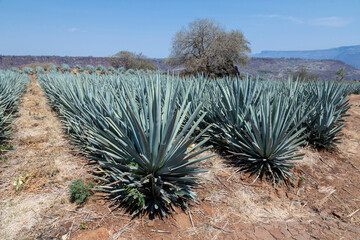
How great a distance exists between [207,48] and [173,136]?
84.8ft

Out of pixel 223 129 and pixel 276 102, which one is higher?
pixel 276 102

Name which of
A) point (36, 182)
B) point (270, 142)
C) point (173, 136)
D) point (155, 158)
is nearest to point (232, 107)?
point (270, 142)

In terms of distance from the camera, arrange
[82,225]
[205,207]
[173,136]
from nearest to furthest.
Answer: [82,225] → [173,136] → [205,207]

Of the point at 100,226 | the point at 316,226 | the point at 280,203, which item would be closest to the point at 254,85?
the point at 280,203

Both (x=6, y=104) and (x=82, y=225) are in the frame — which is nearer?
(x=82, y=225)

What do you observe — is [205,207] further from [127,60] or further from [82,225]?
[127,60]

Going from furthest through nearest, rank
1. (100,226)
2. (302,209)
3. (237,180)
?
(237,180) < (302,209) < (100,226)

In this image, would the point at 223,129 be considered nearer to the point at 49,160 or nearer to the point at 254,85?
the point at 254,85

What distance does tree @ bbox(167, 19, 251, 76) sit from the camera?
2553 centimetres

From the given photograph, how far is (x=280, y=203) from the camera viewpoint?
2.64 m

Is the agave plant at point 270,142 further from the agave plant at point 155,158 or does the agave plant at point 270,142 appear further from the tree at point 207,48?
the tree at point 207,48

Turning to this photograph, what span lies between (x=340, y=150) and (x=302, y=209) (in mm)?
2763

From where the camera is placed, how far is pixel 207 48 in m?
26.2

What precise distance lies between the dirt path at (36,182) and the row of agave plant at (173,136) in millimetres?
432
